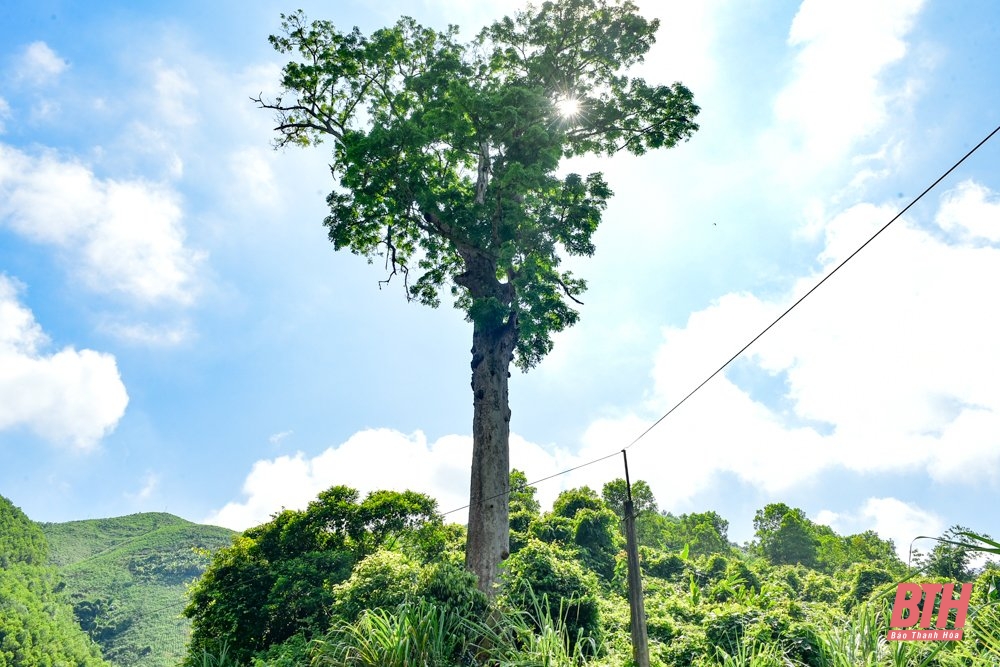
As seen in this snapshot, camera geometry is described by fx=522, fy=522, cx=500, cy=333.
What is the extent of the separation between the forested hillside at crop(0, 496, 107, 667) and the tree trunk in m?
56.8

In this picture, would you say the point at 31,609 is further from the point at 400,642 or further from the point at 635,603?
the point at 635,603

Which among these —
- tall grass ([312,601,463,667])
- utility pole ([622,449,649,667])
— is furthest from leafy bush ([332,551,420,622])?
utility pole ([622,449,649,667])

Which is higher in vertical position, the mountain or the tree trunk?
the tree trunk

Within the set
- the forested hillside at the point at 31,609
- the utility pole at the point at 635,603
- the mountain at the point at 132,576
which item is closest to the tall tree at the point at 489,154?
the utility pole at the point at 635,603

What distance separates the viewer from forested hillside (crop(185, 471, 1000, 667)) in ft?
15.7

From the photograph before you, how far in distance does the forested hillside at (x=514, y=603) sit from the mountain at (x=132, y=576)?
3776 cm

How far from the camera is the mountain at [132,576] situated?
2453 inches

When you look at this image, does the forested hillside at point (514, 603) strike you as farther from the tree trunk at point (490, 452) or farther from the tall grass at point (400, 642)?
the tree trunk at point (490, 452)

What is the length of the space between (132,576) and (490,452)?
96.3 m

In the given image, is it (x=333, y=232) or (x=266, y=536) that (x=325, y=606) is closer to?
(x=266, y=536)

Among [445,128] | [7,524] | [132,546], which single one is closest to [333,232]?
[445,128]

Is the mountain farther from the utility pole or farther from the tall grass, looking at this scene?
the utility pole

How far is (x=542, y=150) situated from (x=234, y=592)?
11727mm

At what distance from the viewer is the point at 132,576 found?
78.9m
